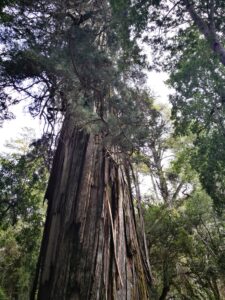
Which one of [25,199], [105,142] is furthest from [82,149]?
[25,199]

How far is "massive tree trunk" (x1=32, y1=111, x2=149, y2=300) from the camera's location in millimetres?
3613

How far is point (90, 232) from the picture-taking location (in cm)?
393

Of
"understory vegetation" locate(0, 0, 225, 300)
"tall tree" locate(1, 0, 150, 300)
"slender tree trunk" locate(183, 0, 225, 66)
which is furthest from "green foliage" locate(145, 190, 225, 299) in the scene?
"slender tree trunk" locate(183, 0, 225, 66)

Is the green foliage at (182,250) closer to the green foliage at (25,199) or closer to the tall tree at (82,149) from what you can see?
the green foliage at (25,199)

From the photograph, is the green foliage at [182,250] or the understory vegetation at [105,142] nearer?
the understory vegetation at [105,142]

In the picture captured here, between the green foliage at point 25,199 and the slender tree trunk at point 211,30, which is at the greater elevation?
the slender tree trunk at point 211,30

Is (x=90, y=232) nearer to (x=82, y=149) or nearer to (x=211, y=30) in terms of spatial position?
(x=82, y=149)

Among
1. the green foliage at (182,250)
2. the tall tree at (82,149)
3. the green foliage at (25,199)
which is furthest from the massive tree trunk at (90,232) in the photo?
the green foliage at (182,250)

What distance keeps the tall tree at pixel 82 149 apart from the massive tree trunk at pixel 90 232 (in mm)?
12

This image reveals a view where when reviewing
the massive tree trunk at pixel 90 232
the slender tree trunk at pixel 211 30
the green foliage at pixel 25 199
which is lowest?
the massive tree trunk at pixel 90 232

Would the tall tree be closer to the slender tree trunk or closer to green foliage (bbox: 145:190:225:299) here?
the slender tree trunk

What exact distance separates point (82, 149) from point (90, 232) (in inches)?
58.4

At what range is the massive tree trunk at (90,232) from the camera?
11.9 ft

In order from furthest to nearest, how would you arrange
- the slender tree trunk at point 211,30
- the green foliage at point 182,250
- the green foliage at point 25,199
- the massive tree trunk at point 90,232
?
the green foliage at point 182,250
the green foliage at point 25,199
the slender tree trunk at point 211,30
the massive tree trunk at point 90,232
